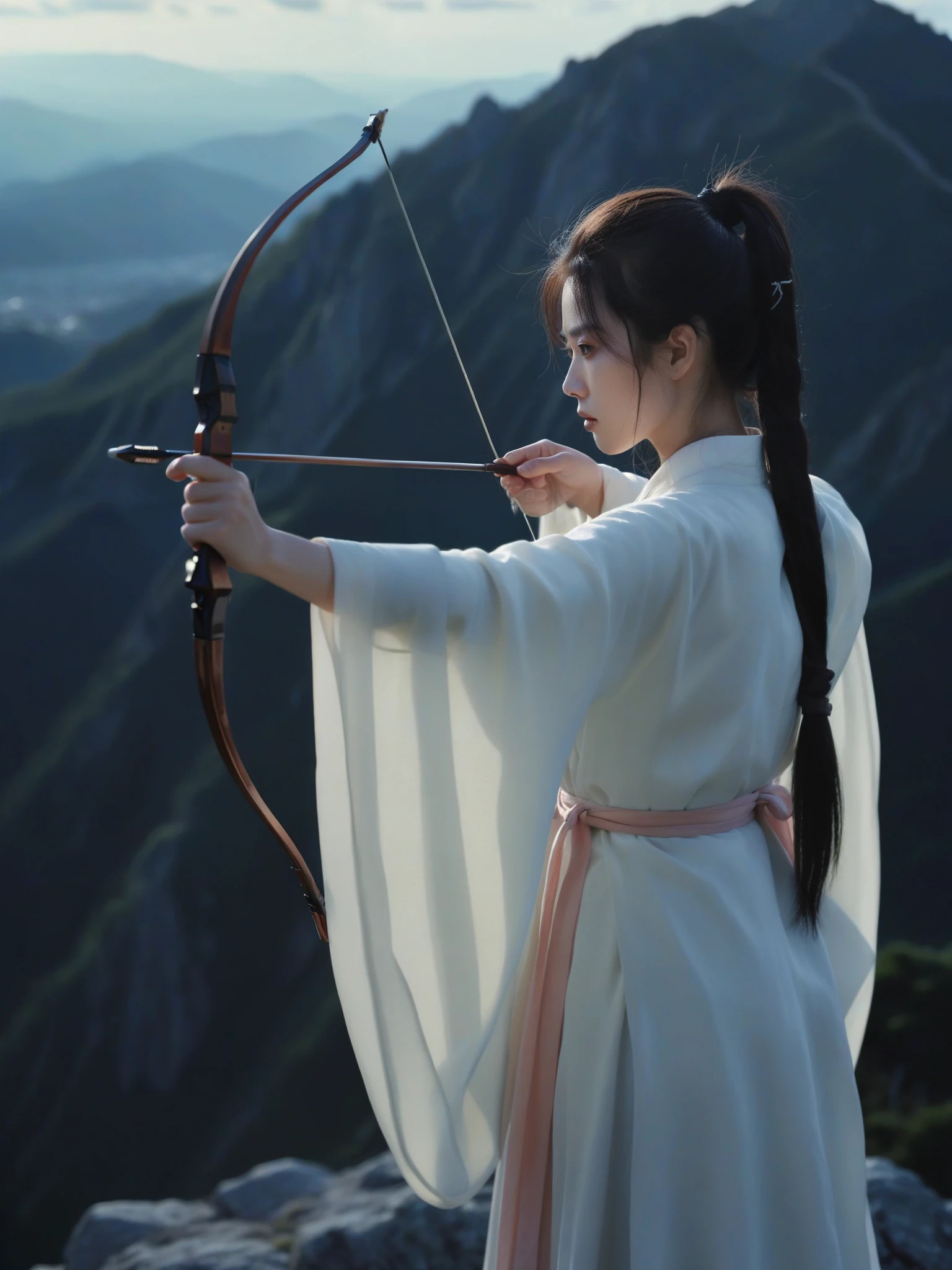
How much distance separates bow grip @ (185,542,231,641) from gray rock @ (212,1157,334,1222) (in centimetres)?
203

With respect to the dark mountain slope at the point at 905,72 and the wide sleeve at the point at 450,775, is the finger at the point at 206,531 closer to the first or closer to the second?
the wide sleeve at the point at 450,775

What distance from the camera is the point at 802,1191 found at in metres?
1.05

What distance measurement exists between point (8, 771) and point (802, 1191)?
3.57 meters

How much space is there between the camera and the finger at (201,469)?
0.81 meters

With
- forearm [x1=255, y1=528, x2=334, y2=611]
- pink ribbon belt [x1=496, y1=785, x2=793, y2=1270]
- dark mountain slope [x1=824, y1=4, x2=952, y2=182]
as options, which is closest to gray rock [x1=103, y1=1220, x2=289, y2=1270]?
pink ribbon belt [x1=496, y1=785, x2=793, y2=1270]

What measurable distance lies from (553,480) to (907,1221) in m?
1.54

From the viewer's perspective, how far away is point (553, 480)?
144 centimetres

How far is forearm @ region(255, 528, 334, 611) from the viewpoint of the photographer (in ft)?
2.66

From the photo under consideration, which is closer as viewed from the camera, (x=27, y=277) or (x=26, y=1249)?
(x=26, y=1249)

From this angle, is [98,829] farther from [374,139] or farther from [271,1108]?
[374,139]

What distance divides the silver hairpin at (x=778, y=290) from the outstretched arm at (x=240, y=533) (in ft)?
1.84

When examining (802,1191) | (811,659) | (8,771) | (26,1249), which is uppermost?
(8,771)

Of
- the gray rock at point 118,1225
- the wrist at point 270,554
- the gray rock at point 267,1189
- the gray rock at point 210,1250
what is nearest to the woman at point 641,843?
the wrist at point 270,554

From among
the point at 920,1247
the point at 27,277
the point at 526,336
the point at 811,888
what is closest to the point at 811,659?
the point at 811,888
